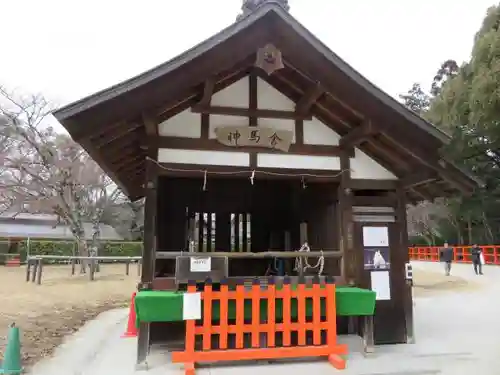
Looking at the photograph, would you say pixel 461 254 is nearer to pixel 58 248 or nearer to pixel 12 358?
pixel 58 248

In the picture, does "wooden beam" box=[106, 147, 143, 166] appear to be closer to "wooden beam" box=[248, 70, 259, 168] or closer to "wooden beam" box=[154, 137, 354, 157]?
"wooden beam" box=[154, 137, 354, 157]

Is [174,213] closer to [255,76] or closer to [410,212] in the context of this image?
[255,76]

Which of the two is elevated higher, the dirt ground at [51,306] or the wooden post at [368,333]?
the wooden post at [368,333]

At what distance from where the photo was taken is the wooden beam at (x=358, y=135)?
5.54 m

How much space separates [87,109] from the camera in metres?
4.62

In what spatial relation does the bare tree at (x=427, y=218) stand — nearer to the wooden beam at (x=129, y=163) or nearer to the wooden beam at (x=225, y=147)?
the wooden beam at (x=225, y=147)

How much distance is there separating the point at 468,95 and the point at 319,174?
18.4 metres

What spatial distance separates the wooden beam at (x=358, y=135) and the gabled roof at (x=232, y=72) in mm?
156

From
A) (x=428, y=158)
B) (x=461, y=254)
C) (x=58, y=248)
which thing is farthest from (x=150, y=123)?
(x=58, y=248)

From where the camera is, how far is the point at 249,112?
20.0 feet

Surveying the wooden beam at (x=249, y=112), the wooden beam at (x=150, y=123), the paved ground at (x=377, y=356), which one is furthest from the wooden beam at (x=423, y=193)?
the wooden beam at (x=150, y=123)

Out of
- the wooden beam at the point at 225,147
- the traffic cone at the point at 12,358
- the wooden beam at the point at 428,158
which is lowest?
the traffic cone at the point at 12,358

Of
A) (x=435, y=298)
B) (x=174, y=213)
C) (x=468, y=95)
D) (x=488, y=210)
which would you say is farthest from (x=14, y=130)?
(x=488, y=210)

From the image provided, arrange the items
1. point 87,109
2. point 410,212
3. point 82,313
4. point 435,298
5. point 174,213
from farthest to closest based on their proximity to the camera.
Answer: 1. point 410,212
2. point 435,298
3. point 82,313
4. point 174,213
5. point 87,109
